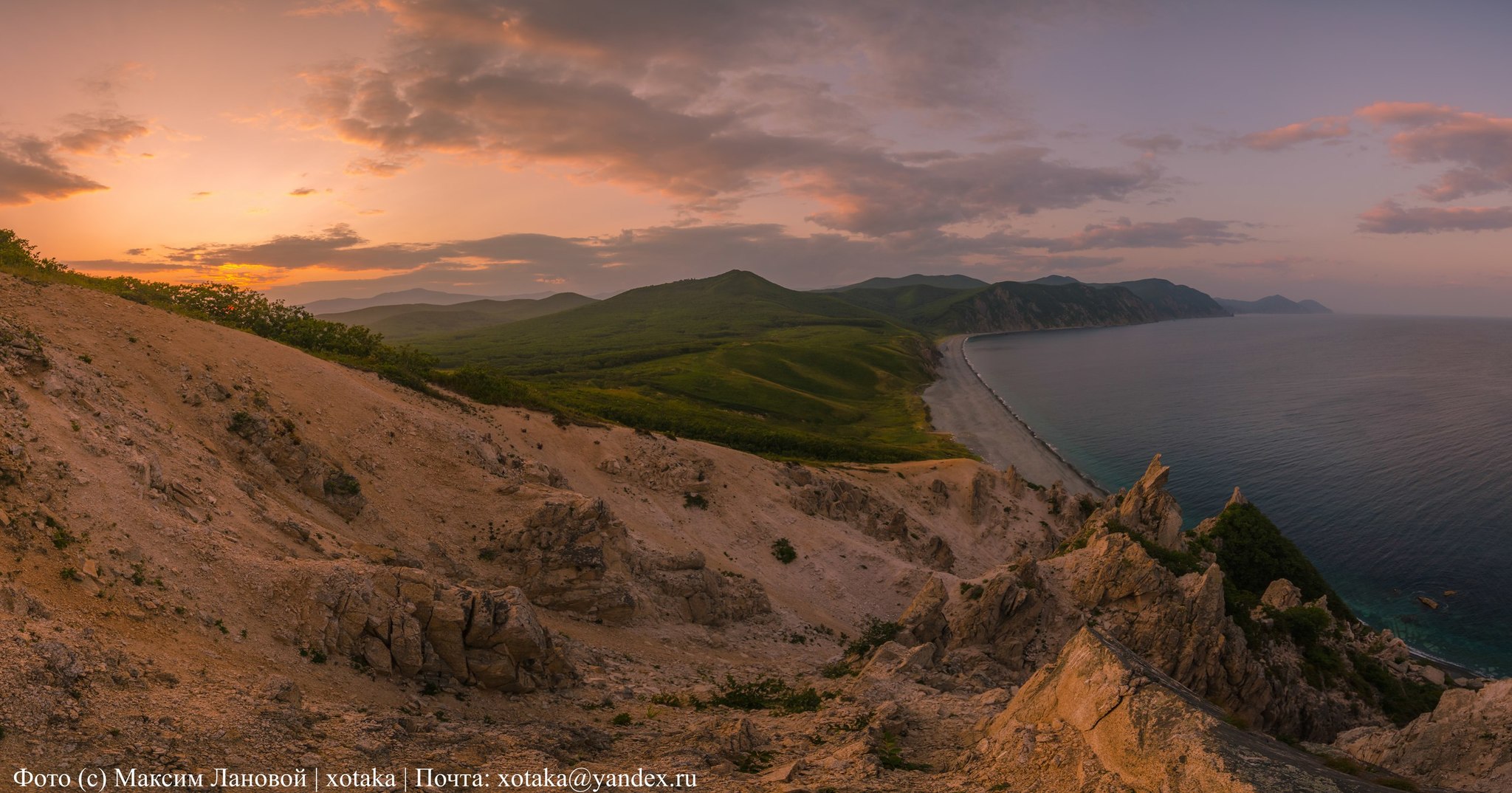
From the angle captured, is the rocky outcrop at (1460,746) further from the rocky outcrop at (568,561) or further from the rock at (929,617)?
Result: the rocky outcrop at (568,561)

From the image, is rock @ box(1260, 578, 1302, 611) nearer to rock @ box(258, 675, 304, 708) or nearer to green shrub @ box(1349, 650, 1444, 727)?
green shrub @ box(1349, 650, 1444, 727)

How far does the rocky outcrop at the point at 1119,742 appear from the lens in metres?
15.4

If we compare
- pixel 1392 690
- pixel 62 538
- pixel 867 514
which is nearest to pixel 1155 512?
pixel 1392 690

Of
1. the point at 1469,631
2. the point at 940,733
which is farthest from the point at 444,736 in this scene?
the point at 1469,631

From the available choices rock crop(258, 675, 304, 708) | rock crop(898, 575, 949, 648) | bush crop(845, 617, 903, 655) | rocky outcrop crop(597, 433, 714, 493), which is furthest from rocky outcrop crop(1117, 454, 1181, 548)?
rock crop(258, 675, 304, 708)

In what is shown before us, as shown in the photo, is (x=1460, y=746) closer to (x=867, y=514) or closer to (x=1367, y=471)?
(x=867, y=514)

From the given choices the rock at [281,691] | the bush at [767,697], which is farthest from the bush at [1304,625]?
the rock at [281,691]

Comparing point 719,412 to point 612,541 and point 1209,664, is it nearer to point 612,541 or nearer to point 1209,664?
point 612,541

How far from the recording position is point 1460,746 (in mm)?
23203

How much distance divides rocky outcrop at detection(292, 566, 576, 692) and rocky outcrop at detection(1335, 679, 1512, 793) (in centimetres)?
3076

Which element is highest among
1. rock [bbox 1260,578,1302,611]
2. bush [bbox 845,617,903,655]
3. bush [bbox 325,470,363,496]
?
bush [bbox 325,470,363,496]

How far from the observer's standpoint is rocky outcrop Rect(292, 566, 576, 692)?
867 inches

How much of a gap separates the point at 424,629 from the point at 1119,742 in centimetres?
2215

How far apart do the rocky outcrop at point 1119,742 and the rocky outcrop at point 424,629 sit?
15.9 metres
